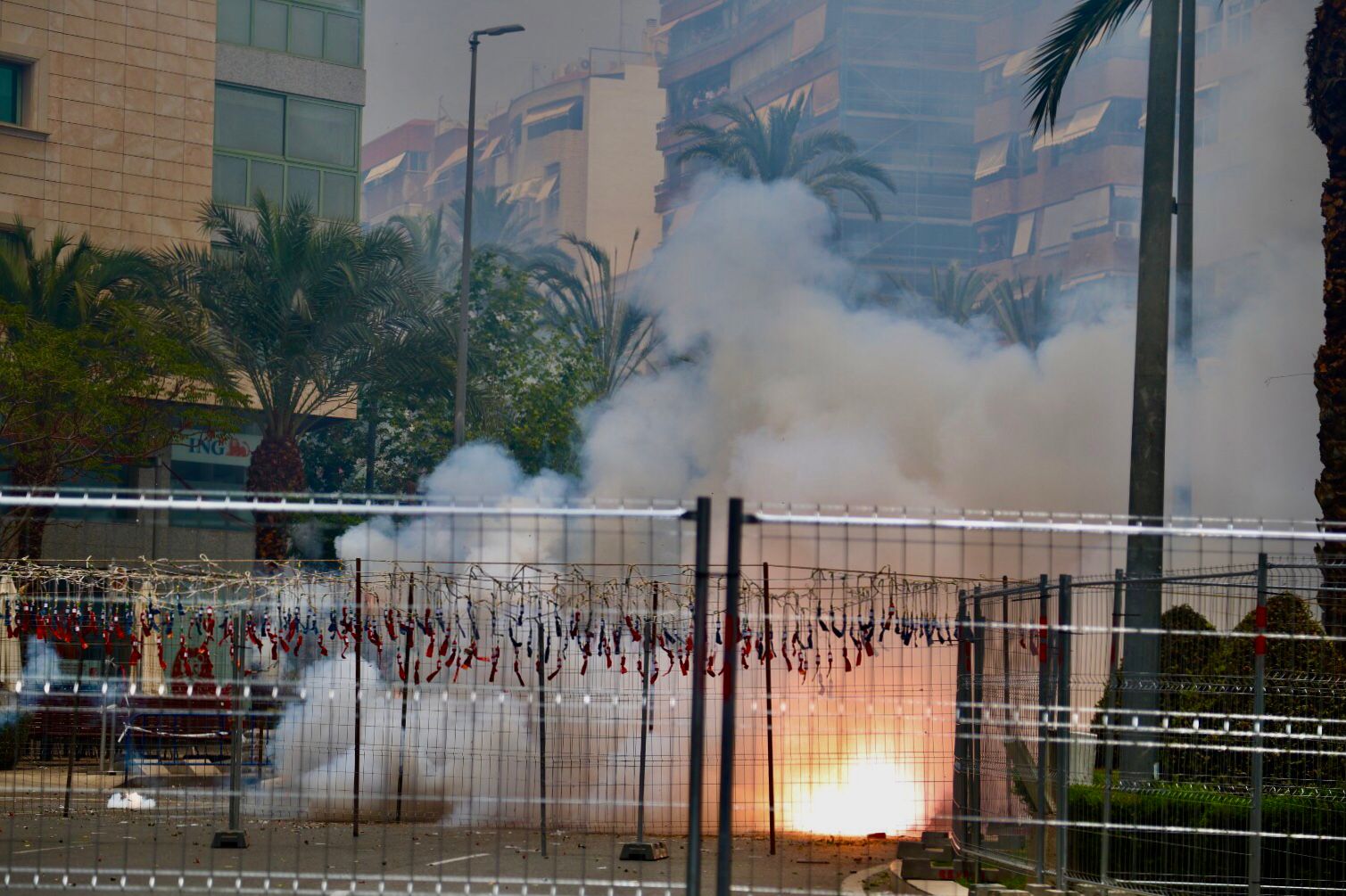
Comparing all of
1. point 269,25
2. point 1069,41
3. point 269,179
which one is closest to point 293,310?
point 269,179

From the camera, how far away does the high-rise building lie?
214ft

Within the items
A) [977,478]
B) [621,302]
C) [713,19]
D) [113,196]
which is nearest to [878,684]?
[977,478]

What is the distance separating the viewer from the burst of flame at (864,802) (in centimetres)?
1309

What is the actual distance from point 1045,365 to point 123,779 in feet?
54.1

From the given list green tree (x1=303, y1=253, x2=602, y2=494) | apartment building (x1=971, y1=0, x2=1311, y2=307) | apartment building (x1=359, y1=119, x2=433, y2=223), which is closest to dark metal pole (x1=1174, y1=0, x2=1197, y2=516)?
green tree (x1=303, y1=253, x2=602, y2=494)

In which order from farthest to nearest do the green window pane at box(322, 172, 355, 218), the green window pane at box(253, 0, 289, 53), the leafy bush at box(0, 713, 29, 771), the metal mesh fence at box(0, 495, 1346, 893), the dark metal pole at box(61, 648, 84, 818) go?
the green window pane at box(322, 172, 355, 218)
the green window pane at box(253, 0, 289, 53)
the leafy bush at box(0, 713, 29, 771)
the dark metal pole at box(61, 648, 84, 818)
the metal mesh fence at box(0, 495, 1346, 893)

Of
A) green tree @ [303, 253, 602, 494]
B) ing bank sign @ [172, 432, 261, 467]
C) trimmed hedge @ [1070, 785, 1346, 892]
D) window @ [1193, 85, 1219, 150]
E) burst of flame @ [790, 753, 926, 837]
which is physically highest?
window @ [1193, 85, 1219, 150]

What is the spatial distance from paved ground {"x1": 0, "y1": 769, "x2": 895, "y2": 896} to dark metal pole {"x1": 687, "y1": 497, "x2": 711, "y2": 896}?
3.35 meters

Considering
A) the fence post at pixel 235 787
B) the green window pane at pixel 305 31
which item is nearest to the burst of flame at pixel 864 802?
the fence post at pixel 235 787

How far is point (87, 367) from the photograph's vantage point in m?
26.2

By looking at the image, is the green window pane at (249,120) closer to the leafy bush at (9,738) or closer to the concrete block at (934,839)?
the leafy bush at (9,738)

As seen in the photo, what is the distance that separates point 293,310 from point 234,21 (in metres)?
12.2

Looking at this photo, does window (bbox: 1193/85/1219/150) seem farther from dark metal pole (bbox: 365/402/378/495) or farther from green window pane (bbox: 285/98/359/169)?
dark metal pole (bbox: 365/402/378/495)

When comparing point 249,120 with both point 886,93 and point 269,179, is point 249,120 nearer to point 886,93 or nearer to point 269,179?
point 269,179
